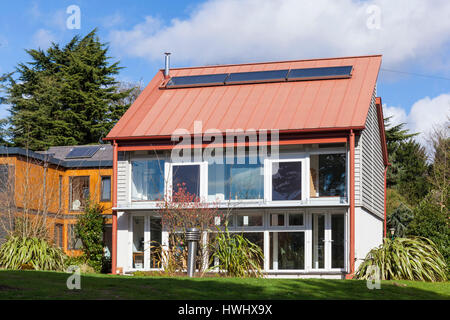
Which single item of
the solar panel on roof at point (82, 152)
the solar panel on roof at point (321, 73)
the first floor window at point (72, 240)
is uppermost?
the solar panel on roof at point (321, 73)

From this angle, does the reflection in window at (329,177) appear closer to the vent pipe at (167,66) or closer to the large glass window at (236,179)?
the large glass window at (236,179)

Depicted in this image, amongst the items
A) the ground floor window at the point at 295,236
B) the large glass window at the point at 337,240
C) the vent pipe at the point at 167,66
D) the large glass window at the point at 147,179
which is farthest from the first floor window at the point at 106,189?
the large glass window at the point at 337,240

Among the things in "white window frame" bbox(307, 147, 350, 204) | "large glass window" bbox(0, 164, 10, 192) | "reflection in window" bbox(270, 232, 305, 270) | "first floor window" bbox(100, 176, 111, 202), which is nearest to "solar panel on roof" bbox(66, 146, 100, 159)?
"first floor window" bbox(100, 176, 111, 202)

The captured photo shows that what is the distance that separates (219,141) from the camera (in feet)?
61.8

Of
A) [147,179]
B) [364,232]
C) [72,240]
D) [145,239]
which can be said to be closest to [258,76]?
[147,179]

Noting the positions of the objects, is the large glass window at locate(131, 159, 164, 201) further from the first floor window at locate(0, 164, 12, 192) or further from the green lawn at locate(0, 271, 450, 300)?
the green lawn at locate(0, 271, 450, 300)

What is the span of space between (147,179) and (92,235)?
363 centimetres

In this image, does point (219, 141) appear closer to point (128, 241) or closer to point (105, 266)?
point (128, 241)

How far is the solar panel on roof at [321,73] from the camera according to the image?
2056cm

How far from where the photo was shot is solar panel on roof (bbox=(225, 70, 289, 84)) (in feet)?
69.6

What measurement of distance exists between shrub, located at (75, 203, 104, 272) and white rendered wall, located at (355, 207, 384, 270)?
28.9 feet

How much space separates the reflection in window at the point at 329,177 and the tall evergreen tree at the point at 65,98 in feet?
71.7

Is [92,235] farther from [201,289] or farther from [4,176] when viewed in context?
[201,289]

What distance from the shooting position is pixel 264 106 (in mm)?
19828
